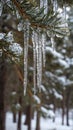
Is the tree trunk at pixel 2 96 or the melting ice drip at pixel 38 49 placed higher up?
the melting ice drip at pixel 38 49

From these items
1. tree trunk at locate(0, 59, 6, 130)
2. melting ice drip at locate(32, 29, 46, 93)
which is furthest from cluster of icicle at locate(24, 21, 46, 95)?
tree trunk at locate(0, 59, 6, 130)

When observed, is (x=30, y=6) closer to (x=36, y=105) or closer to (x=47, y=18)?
(x=47, y=18)

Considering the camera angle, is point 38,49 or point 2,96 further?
point 2,96

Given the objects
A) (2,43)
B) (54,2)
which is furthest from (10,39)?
(54,2)

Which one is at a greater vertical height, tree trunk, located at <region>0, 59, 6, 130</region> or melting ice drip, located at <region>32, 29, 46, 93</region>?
melting ice drip, located at <region>32, 29, 46, 93</region>

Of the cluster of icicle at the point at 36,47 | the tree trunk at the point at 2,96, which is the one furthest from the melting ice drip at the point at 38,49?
the tree trunk at the point at 2,96

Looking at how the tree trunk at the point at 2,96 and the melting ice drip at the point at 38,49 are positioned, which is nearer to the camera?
the melting ice drip at the point at 38,49

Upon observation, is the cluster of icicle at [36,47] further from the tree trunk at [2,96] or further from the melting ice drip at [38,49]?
the tree trunk at [2,96]

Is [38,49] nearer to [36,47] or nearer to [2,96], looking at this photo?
[36,47]

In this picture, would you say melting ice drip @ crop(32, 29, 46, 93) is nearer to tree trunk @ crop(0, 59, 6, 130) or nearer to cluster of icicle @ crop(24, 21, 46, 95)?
cluster of icicle @ crop(24, 21, 46, 95)

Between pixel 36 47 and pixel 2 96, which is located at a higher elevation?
pixel 36 47

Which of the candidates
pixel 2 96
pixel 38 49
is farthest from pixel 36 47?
pixel 2 96

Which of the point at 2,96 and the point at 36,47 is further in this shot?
the point at 2,96
